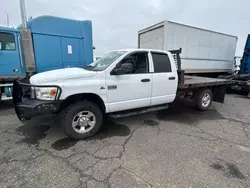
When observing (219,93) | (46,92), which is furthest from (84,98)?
(219,93)

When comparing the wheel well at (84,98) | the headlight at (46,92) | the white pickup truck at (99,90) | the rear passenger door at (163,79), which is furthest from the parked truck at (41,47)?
the rear passenger door at (163,79)

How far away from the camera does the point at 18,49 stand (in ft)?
16.5

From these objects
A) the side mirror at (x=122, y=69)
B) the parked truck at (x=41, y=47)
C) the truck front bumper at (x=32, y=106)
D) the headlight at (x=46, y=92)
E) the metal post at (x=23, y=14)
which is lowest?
the truck front bumper at (x=32, y=106)

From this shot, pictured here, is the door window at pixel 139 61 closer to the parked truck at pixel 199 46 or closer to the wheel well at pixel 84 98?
the wheel well at pixel 84 98

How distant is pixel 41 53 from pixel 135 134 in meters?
4.69

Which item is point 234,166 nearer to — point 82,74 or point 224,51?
point 82,74

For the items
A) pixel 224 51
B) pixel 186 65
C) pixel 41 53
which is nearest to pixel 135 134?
pixel 41 53

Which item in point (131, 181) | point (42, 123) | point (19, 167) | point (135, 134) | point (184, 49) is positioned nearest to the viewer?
point (131, 181)

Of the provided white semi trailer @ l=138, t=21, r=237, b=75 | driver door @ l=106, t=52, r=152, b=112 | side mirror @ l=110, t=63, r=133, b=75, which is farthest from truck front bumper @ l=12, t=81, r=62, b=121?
white semi trailer @ l=138, t=21, r=237, b=75

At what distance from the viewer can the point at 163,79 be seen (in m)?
3.85

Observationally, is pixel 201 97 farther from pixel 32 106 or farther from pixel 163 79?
pixel 32 106

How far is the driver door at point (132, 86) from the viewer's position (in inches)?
127

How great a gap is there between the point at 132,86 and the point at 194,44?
6428 mm

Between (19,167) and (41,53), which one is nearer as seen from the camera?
(19,167)
